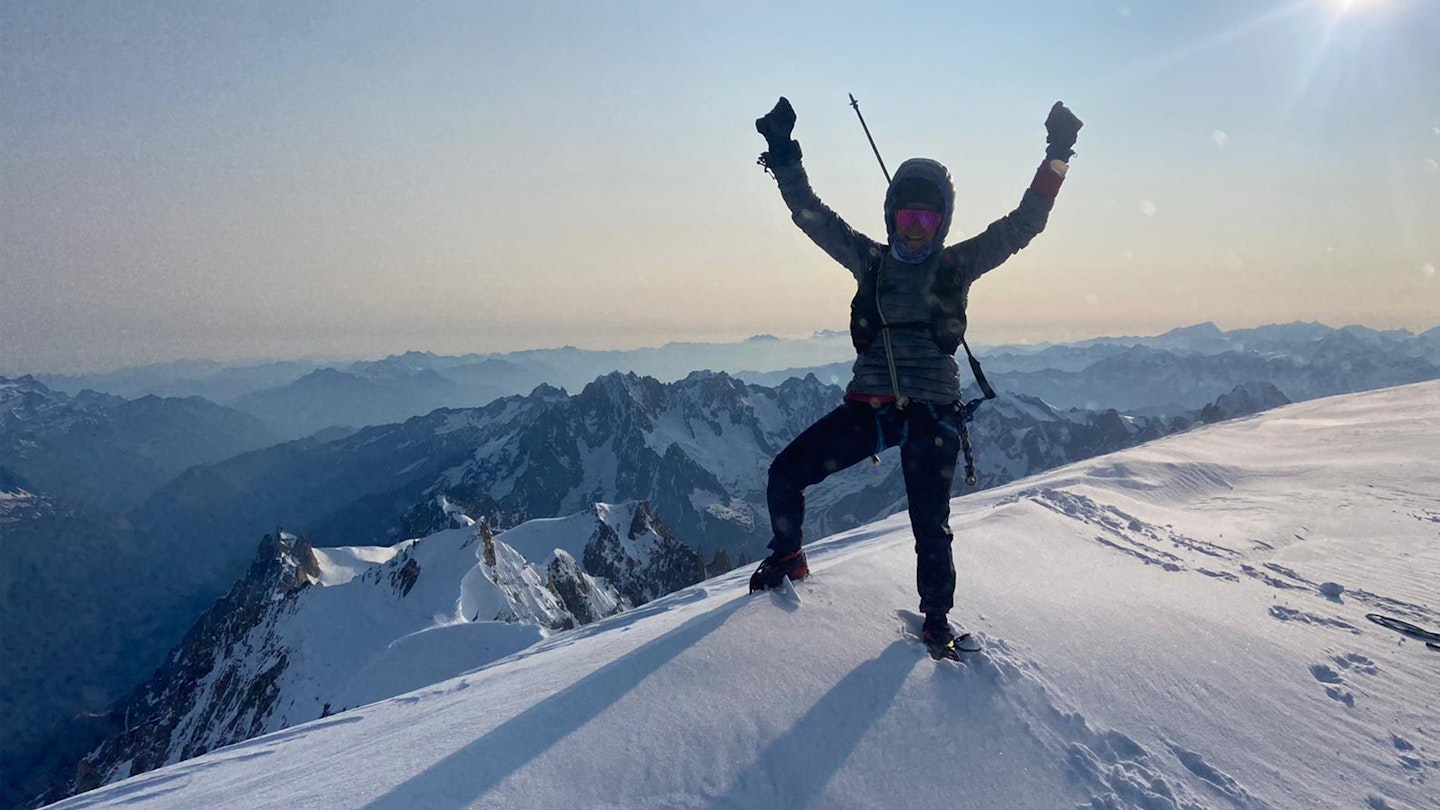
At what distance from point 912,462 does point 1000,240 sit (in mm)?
2020

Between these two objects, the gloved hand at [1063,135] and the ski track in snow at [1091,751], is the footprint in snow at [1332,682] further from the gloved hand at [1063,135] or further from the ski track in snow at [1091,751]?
the gloved hand at [1063,135]

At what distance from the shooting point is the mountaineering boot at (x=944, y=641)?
5.21 metres

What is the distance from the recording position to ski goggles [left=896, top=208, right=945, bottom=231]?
5801 millimetres

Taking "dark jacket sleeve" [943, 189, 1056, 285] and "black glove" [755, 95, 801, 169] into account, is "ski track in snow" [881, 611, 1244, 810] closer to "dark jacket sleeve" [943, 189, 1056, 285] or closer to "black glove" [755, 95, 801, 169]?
"dark jacket sleeve" [943, 189, 1056, 285]

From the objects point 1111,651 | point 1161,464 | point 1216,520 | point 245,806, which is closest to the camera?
point 245,806

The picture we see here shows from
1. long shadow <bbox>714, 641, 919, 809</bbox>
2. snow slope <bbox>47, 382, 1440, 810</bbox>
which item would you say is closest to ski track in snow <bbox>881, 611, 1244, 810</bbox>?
snow slope <bbox>47, 382, 1440, 810</bbox>

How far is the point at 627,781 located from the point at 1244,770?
373cm

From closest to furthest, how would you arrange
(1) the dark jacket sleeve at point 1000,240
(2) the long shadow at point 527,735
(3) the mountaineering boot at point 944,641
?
(2) the long shadow at point 527,735
(3) the mountaineering boot at point 944,641
(1) the dark jacket sleeve at point 1000,240

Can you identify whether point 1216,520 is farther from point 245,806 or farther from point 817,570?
point 245,806

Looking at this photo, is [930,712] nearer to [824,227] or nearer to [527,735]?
[527,735]

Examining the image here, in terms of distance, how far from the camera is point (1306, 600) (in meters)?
7.56

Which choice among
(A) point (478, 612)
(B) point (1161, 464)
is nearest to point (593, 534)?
(A) point (478, 612)

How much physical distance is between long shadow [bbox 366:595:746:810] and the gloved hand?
481cm

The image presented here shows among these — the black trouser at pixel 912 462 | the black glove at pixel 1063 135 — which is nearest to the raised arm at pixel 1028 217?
the black glove at pixel 1063 135
